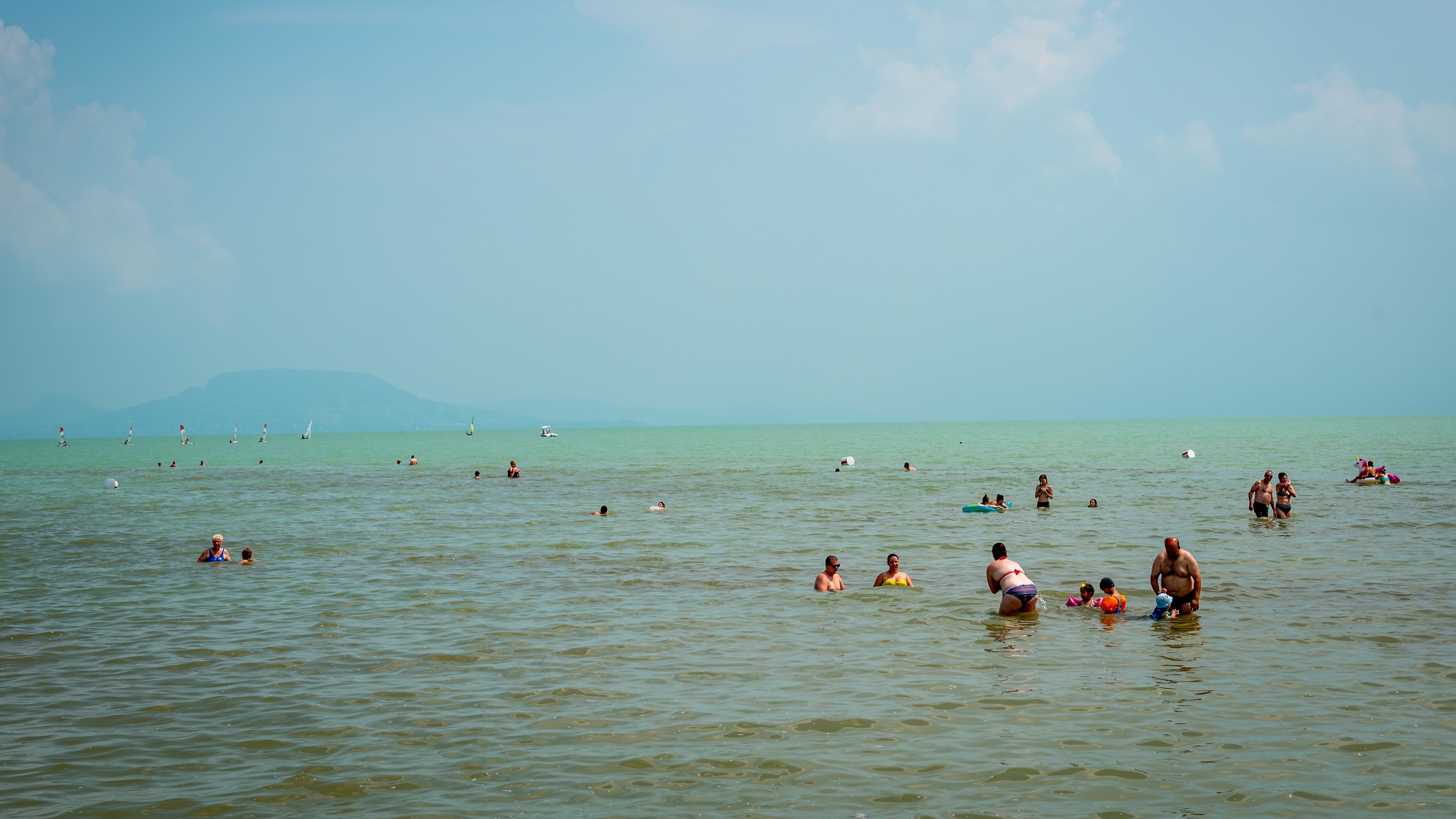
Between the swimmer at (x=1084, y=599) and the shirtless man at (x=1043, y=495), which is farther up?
the shirtless man at (x=1043, y=495)

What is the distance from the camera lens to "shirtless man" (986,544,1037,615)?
20.5 metres

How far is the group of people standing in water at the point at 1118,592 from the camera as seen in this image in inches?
790

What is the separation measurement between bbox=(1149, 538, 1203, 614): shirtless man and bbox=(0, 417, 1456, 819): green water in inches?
37.3

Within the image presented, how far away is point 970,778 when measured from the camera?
11203 mm

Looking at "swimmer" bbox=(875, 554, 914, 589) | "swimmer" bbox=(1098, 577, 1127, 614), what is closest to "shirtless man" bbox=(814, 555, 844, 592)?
"swimmer" bbox=(875, 554, 914, 589)

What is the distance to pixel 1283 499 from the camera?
1558 inches

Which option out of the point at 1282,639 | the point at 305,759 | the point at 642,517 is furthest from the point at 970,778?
the point at 642,517

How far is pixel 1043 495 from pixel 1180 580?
2703 centimetres

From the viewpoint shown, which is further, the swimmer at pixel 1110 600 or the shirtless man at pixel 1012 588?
the swimmer at pixel 1110 600

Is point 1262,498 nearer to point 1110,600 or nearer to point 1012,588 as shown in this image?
point 1110,600

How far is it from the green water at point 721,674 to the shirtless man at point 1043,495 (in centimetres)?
746

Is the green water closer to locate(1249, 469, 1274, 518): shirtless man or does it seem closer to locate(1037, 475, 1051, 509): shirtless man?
locate(1249, 469, 1274, 518): shirtless man

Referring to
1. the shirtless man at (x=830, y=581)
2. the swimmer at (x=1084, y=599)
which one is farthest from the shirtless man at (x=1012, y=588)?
the shirtless man at (x=830, y=581)

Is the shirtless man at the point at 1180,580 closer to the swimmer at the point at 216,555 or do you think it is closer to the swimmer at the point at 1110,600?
the swimmer at the point at 1110,600
